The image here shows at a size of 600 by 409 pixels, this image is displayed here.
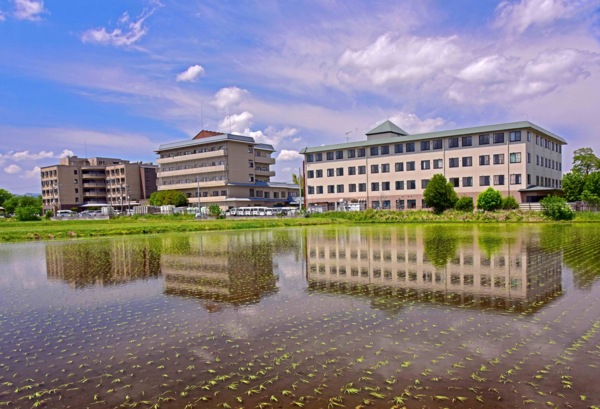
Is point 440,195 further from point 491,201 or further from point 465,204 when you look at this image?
point 491,201

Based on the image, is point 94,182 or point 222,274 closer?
point 222,274

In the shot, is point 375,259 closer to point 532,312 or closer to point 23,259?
point 532,312

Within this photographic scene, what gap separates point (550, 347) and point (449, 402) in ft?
9.81

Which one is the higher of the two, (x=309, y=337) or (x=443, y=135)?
(x=443, y=135)

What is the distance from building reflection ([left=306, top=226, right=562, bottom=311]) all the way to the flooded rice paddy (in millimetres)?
106

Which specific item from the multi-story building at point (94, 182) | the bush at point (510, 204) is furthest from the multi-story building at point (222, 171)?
the bush at point (510, 204)

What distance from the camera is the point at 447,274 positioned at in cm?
1343

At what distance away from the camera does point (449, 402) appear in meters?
5.26

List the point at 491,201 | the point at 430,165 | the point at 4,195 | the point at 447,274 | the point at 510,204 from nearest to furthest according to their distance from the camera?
the point at 447,274, the point at 491,201, the point at 510,204, the point at 430,165, the point at 4,195

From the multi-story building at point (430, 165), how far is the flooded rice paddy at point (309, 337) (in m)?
47.0

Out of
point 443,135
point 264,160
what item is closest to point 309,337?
point 443,135

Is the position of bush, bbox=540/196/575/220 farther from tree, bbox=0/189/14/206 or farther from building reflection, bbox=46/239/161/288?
tree, bbox=0/189/14/206

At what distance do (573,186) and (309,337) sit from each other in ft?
210

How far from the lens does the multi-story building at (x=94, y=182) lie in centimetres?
10962
